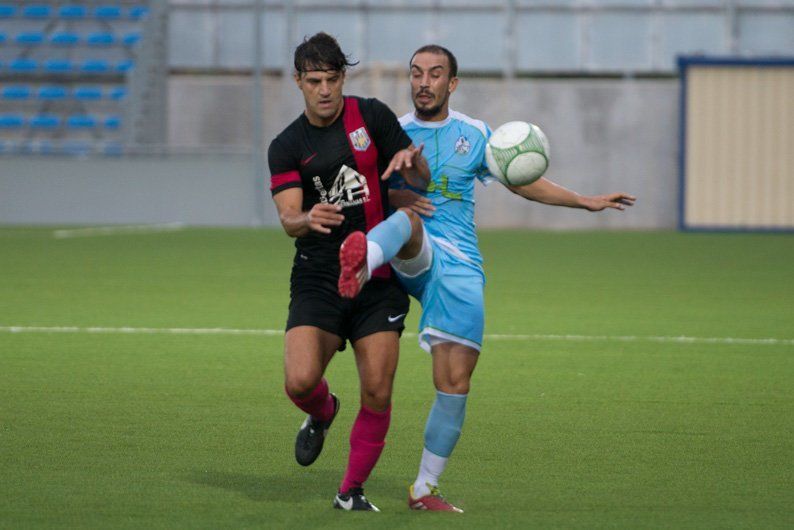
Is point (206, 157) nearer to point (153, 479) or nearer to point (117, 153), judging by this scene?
point (117, 153)

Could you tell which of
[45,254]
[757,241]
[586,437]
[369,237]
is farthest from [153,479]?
[757,241]

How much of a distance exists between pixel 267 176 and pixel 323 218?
22735mm

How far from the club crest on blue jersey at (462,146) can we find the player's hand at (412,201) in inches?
9.7

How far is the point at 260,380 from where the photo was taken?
855cm

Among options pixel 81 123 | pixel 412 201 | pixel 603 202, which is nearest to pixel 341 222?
pixel 412 201

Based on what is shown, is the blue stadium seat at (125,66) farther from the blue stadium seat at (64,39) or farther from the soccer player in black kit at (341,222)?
the soccer player in black kit at (341,222)

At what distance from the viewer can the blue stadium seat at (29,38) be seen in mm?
27875

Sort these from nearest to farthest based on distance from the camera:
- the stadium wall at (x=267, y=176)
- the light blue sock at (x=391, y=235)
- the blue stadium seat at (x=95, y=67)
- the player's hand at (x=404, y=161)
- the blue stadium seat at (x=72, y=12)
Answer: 1. the light blue sock at (x=391, y=235)
2. the player's hand at (x=404, y=161)
3. the stadium wall at (x=267, y=176)
4. the blue stadium seat at (x=95, y=67)
5. the blue stadium seat at (x=72, y=12)

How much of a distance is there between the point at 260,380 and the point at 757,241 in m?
16.2

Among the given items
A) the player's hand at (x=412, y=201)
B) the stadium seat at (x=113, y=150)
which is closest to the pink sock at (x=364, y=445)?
the player's hand at (x=412, y=201)

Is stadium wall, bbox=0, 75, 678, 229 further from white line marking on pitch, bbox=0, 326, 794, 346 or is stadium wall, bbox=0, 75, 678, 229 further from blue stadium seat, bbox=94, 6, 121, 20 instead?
white line marking on pitch, bbox=0, 326, 794, 346

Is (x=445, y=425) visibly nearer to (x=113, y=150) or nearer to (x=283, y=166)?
(x=283, y=166)

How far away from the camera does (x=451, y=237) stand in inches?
216

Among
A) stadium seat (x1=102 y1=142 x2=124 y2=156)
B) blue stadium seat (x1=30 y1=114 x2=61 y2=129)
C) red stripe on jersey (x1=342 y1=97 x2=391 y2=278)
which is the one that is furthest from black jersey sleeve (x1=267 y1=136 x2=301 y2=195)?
blue stadium seat (x1=30 y1=114 x2=61 y2=129)
